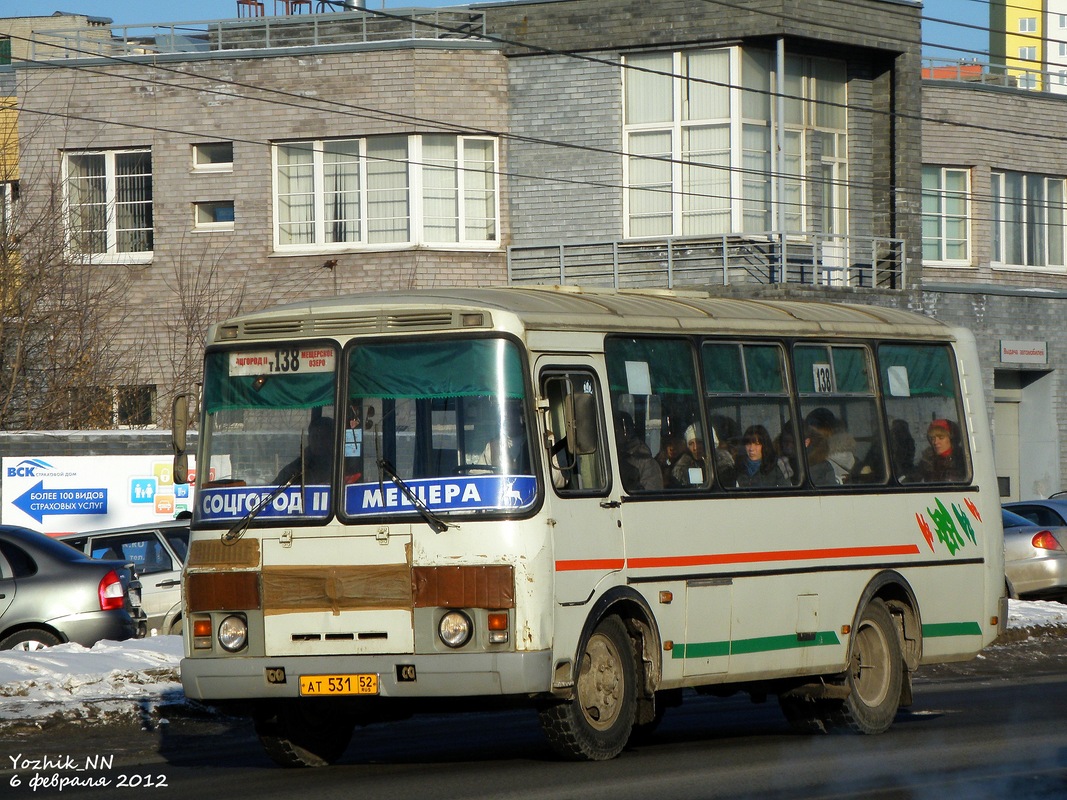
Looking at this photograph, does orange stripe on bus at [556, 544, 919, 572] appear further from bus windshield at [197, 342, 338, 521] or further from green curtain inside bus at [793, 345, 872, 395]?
bus windshield at [197, 342, 338, 521]

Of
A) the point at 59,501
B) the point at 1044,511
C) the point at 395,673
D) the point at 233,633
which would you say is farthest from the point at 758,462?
the point at 59,501

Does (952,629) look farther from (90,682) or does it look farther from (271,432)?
(90,682)

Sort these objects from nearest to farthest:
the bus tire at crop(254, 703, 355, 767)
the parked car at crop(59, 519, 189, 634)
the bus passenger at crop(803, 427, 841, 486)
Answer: the bus tire at crop(254, 703, 355, 767) → the bus passenger at crop(803, 427, 841, 486) → the parked car at crop(59, 519, 189, 634)

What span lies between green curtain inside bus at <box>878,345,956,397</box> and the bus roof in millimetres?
515

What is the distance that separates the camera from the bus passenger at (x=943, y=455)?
13305mm

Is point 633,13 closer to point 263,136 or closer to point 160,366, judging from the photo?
point 263,136

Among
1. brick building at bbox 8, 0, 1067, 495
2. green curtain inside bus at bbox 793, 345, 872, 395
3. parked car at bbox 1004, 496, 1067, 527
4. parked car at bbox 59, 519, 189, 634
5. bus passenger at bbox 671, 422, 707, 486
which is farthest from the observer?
brick building at bbox 8, 0, 1067, 495

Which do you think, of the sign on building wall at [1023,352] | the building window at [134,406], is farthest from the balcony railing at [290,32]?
the sign on building wall at [1023,352]

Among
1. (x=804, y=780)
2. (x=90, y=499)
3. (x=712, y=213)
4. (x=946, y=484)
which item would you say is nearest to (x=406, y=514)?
(x=804, y=780)

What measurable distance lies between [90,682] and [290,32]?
21212mm

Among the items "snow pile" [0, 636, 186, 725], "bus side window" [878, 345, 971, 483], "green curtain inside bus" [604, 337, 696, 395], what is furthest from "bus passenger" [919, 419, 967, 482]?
"snow pile" [0, 636, 186, 725]

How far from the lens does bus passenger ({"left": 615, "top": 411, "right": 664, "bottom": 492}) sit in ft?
35.5

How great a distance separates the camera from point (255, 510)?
10328 mm

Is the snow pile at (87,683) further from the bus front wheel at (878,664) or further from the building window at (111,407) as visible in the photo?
the building window at (111,407)
